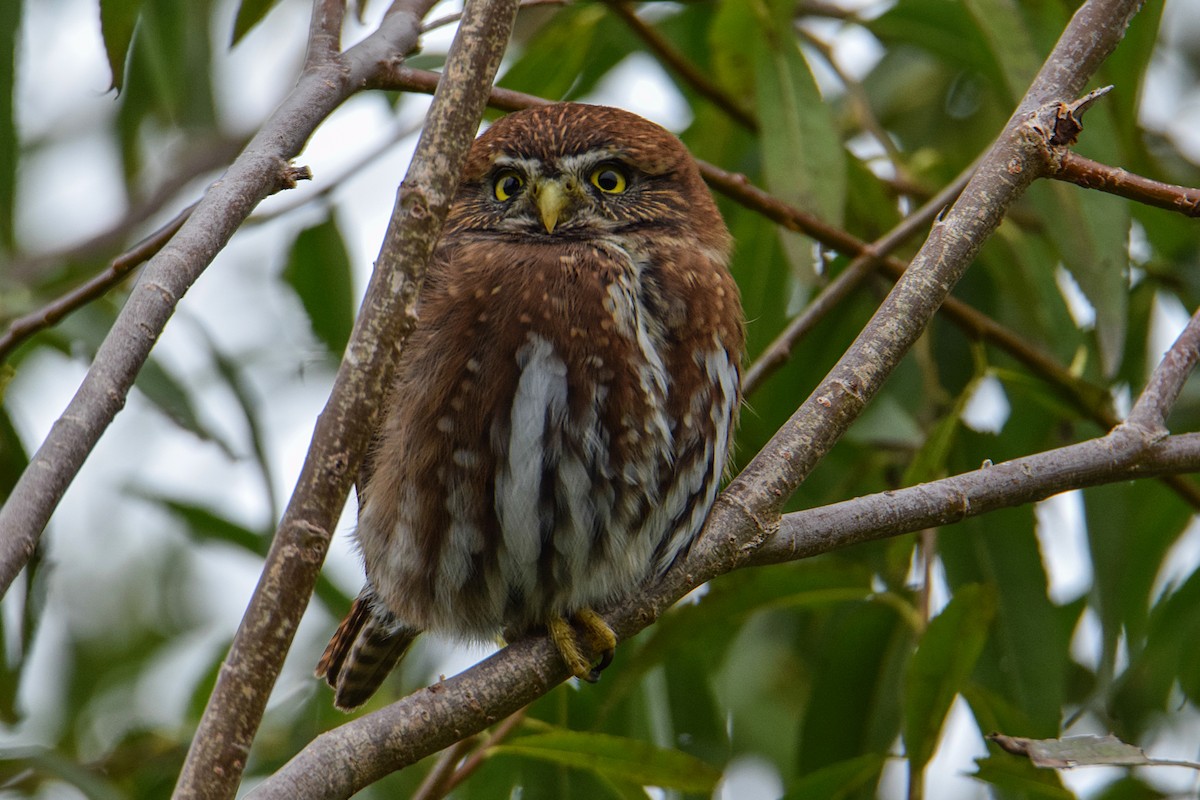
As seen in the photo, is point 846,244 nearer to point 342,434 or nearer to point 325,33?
point 325,33

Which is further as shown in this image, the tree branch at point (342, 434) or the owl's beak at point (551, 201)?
the owl's beak at point (551, 201)

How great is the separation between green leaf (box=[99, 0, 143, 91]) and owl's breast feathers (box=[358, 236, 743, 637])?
616 millimetres

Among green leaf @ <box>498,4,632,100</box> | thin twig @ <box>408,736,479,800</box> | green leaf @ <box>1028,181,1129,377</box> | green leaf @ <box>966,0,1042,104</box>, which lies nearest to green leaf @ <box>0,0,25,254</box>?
green leaf @ <box>498,4,632,100</box>

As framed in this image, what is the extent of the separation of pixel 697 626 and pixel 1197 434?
114cm

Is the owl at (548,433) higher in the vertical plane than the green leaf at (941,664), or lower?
higher

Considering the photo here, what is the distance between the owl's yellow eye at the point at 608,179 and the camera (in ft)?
9.12

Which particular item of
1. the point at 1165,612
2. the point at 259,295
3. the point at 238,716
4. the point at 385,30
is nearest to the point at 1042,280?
the point at 1165,612

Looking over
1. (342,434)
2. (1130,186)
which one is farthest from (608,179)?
(342,434)

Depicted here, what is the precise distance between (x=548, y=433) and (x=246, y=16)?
0.99 metres

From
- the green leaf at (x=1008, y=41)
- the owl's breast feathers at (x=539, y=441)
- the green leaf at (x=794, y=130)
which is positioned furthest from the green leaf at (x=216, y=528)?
the green leaf at (x=1008, y=41)

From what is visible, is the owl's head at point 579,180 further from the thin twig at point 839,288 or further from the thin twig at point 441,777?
the thin twig at point 441,777

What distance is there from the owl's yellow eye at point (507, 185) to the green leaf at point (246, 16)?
52 cm

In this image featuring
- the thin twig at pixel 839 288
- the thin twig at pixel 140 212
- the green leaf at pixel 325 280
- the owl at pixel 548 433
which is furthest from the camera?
the thin twig at pixel 140 212

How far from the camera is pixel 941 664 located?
2598 millimetres
